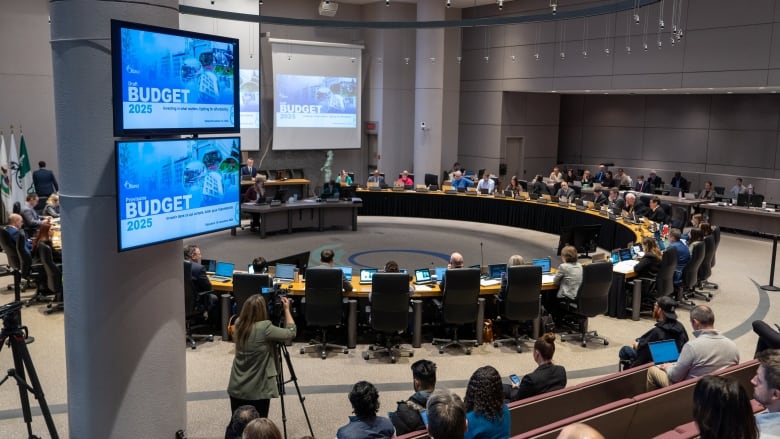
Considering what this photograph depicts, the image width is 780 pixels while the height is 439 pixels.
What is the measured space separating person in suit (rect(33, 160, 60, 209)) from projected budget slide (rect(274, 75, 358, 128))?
6.84 metres

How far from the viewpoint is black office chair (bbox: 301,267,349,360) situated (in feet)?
25.4

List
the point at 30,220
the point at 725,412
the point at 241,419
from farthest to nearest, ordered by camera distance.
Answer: the point at 30,220
the point at 241,419
the point at 725,412

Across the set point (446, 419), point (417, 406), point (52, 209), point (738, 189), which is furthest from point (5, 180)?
point (738, 189)

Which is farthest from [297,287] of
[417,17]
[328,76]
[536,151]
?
[536,151]

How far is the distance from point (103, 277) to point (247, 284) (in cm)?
339

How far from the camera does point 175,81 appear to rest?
453cm

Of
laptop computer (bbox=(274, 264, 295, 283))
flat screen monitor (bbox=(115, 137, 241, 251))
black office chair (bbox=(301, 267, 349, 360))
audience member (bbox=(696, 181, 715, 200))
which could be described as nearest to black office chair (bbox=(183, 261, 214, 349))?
laptop computer (bbox=(274, 264, 295, 283))

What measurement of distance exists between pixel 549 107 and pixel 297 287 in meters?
17.6

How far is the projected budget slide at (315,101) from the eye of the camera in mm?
20531

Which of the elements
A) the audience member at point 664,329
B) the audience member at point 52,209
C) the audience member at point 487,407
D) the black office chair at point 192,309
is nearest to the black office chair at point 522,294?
the audience member at point 664,329

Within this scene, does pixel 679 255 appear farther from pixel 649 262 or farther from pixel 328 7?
pixel 328 7

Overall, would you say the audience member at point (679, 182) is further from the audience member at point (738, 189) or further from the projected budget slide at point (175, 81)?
the projected budget slide at point (175, 81)

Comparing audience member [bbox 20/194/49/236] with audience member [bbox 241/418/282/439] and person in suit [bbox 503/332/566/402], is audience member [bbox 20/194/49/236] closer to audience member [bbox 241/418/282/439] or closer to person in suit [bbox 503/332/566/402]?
person in suit [bbox 503/332/566/402]

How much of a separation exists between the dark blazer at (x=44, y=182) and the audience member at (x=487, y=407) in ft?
48.3
